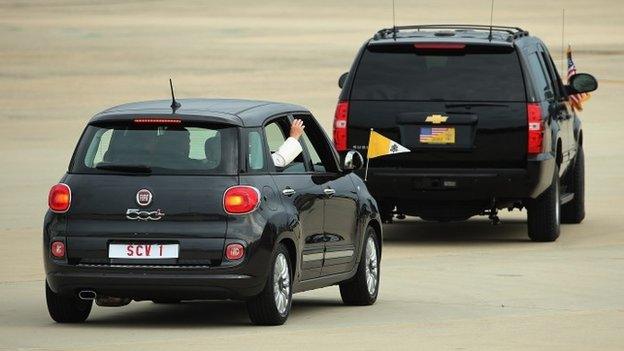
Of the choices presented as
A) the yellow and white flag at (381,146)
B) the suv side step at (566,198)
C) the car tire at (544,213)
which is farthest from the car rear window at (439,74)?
the suv side step at (566,198)

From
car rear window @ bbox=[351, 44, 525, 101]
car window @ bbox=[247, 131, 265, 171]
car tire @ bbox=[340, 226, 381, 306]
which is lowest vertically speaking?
car tire @ bbox=[340, 226, 381, 306]

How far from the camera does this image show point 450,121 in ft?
60.9

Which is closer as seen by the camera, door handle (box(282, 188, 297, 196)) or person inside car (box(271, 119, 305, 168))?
door handle (box(282, 188, 297, 196))

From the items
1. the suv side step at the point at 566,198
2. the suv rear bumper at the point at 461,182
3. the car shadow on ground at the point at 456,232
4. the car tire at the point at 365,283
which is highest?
the car tire at the point at 365,283

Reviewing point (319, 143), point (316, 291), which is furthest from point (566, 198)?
point (319, 143)

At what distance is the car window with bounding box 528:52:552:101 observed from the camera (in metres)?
19.0

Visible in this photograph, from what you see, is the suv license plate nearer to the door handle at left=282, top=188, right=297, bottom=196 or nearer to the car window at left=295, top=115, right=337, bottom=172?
the car window at left=295, top=115, right=337, bottom=172

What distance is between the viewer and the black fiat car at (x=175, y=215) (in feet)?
40.2

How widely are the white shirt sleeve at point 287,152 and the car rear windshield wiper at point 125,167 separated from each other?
0.88 m

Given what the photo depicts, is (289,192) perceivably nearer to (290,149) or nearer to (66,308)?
(290,149)

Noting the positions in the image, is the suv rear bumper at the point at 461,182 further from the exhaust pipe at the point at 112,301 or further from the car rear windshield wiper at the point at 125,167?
the car rear windshield wiper at the point at 125,167

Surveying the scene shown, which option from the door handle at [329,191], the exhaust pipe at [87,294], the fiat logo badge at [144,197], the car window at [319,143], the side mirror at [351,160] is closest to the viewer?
the fiat logo badge at [144,197]

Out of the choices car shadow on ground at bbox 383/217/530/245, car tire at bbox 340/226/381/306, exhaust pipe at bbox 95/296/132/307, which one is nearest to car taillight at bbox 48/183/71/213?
exhaust pipe at bbox 95/296/132/307

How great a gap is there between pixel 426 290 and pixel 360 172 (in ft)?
13.4
